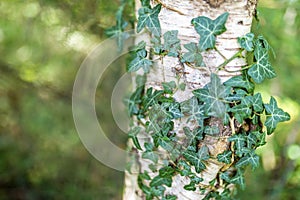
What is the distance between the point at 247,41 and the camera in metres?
0.82

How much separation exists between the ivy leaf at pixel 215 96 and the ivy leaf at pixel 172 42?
99 millimetres

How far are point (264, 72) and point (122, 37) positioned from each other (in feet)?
1.44

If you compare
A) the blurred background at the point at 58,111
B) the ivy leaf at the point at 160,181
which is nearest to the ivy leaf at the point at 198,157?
the ivy leaf at the point at 160,181

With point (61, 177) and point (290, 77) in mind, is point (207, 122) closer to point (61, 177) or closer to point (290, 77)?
point (290, 77)

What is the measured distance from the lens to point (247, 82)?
2.73 feet

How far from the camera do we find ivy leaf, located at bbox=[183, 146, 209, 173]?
2.86 feet

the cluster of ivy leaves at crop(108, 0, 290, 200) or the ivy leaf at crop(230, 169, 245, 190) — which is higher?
the cluster of ivy leaves at crop(108, 0, 290, 200)

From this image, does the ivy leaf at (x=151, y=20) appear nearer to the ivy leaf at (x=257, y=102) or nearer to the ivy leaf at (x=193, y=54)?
the ivy leaf at (x=193, y=54)

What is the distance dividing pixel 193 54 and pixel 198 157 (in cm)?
21

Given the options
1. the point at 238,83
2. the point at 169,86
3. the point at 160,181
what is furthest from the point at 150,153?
the point at 238,83

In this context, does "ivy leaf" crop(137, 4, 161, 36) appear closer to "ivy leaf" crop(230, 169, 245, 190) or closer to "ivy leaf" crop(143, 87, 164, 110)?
"ivy leaf" crop(143, 87, 164, 110)

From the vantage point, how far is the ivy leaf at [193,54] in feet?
2.70

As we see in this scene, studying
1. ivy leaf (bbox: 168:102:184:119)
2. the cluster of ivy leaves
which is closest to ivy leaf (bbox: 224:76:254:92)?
the cluster of ivy leaves

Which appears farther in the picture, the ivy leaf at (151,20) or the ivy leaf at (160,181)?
the ivy leaf at (160,181)
